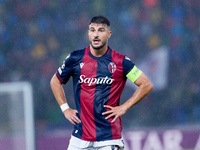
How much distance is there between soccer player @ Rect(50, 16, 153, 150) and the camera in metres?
3.77

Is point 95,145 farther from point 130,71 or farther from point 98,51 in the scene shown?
point 98,51

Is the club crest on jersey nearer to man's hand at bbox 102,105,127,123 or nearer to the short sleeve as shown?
the short sleeve

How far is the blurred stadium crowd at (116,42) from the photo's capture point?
7.54m

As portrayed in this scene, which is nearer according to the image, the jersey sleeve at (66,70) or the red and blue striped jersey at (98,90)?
the red and blue striped jersey at (98,90)

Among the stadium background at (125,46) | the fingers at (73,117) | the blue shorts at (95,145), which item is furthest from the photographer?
the stadium background at (125,46)

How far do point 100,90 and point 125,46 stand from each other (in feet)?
13.4

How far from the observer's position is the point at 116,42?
7.75 m

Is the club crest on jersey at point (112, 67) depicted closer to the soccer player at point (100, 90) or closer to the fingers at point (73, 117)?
the soccer player at point (100, 90)

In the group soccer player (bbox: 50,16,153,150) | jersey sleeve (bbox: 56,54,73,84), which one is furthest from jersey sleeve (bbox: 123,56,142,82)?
jersey sleeve (bbox: 56,54,73,84)

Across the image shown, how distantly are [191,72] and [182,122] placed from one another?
36.7 inches

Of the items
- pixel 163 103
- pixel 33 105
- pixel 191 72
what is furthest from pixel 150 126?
pixel 33 105

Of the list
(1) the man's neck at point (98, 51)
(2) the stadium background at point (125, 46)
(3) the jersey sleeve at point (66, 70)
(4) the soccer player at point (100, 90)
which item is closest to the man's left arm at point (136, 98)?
(4) the soccer player at point (100, 90)

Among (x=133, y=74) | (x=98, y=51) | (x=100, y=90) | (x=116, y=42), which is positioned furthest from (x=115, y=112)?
(x=116, y=42)

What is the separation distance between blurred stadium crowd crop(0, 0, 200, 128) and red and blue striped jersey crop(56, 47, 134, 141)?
11.7 ft
